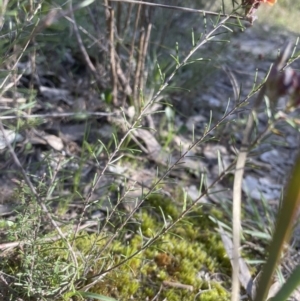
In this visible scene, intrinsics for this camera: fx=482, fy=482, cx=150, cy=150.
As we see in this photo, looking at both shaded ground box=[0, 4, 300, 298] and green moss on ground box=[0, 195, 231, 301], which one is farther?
shaded ground box=[0, 4, 300, 298]

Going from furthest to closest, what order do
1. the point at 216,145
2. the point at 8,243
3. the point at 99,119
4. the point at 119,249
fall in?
1. the point at 216,145
2. the point at 99,119
3. the point at 119,249
4. the point at 8,243

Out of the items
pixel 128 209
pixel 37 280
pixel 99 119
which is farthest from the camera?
pixel 99 119

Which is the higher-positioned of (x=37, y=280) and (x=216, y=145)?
(x=37, y=280)

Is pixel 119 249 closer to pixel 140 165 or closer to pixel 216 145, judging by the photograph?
pixel 140 165

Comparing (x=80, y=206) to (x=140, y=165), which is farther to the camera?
(x=140, y=165)

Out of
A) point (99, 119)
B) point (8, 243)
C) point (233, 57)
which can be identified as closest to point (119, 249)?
point (8, 243)

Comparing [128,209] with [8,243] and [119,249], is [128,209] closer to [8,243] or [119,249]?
[119,249]

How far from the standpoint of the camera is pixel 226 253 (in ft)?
5.90

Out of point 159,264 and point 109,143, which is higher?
point 109,143

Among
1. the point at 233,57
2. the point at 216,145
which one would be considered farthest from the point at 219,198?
the point at 233,57

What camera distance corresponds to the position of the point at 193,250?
1778 millimetres

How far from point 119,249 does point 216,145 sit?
1.14 metres

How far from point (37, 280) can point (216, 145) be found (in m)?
1.56

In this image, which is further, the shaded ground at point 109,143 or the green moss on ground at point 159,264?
the shaded ground at point 109,143
